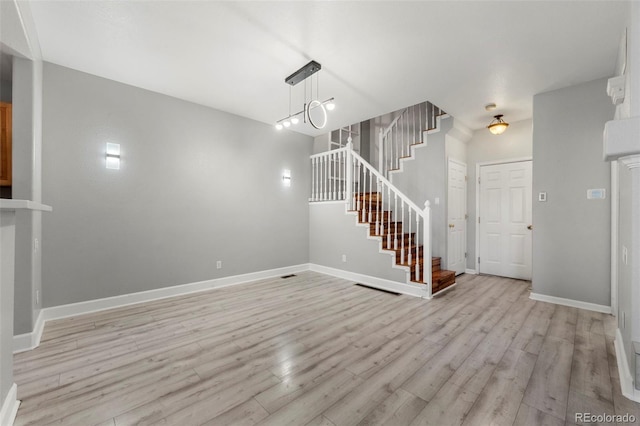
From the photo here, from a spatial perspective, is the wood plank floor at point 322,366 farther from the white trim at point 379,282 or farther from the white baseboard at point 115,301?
the white trim at point 379,282

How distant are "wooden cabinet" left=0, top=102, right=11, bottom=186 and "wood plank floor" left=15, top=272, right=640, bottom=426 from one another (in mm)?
1719

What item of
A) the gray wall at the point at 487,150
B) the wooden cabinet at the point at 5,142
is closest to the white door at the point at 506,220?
the gray wall at the point at 487,150

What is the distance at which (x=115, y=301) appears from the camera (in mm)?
3490

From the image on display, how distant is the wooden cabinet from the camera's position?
8.89ft

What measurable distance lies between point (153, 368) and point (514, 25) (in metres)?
4.53

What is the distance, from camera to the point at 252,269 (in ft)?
16.3

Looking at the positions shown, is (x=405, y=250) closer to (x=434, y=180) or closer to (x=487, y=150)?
(x=434, y=180)

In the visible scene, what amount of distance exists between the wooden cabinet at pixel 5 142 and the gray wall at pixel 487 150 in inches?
283

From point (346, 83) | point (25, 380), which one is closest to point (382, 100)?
point (346, 83)

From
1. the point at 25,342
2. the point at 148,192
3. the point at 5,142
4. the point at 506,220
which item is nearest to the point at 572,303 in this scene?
the point at 506,220

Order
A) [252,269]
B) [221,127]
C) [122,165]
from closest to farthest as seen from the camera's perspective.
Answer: [122,165]
[221,127]
[252,269]

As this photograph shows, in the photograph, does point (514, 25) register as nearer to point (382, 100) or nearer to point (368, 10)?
point (368, 10)

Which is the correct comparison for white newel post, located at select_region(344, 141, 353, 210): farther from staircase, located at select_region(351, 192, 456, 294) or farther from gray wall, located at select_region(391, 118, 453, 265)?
gray wall, located at select_region(391, 118, 453, 265)

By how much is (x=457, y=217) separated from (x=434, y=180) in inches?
38.5
